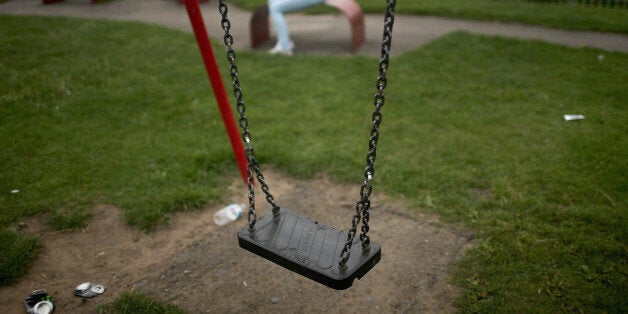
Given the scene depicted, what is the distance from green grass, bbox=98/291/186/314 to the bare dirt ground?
7 cm

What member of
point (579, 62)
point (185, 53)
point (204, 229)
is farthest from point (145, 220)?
point (579, 62)

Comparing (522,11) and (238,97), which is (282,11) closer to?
(522,11)

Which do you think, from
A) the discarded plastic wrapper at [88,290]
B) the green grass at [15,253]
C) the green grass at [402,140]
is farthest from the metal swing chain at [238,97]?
the green grass at [15,253]

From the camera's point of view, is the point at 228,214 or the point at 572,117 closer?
the point at 228,214

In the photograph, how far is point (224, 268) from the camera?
3379 mm

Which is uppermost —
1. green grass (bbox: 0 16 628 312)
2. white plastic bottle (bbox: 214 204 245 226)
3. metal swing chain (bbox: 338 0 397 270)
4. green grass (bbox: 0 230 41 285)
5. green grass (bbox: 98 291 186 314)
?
metal swing chain (bbox: 338 0 397 270)

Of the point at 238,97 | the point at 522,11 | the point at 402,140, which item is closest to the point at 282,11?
the point at 402,140

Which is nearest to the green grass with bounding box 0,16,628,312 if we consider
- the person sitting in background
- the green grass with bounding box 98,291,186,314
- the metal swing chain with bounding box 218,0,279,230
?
the person sitting in background

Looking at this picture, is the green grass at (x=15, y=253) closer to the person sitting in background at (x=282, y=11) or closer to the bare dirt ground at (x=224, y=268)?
the bare dirt ground at (x=224, y=268)

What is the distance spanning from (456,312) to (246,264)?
4.83 feet

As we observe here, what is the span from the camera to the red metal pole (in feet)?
11.8

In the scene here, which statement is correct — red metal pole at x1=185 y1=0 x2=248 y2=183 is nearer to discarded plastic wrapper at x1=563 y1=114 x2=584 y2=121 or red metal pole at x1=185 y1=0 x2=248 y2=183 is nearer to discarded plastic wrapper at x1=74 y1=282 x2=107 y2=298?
discarded plastic wrapper at x1=74 y1=282 x2=107 y2=298

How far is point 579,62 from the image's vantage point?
6633 millimetres

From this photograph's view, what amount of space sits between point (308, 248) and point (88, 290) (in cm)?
160
